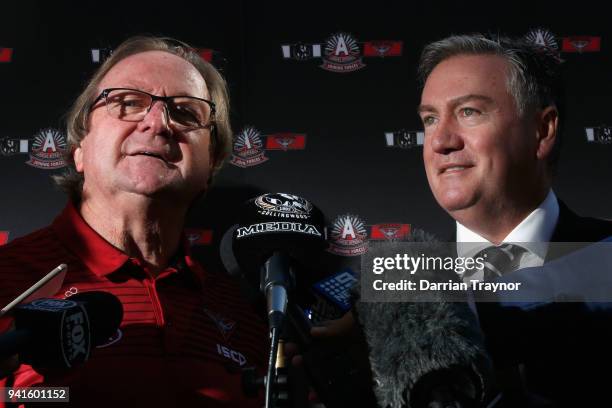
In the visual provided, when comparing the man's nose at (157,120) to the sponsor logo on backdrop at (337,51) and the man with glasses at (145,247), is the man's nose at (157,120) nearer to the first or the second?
the man with glasses at (145,247)

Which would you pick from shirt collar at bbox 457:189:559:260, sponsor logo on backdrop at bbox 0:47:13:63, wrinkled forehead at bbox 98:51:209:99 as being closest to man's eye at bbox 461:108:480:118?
shirt collar at bbox 457:189:559:260

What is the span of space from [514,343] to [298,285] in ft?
1.20

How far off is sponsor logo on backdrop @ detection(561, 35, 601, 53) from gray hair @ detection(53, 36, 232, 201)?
1.10m

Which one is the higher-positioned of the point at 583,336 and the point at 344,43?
the point at 344,43

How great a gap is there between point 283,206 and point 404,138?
1.06 meters

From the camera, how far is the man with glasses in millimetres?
1328

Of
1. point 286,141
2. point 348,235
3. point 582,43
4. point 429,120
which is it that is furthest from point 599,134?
point 286,141

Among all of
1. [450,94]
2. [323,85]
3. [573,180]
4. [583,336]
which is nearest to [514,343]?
[583,336]

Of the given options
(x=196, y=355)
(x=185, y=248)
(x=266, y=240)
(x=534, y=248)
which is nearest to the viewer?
(x=266, y=240)

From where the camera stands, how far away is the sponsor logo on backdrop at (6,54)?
2148mm

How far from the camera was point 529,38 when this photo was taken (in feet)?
6.75

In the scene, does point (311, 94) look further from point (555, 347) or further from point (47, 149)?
point (555, 347)

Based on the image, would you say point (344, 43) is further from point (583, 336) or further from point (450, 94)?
point (583, 336)

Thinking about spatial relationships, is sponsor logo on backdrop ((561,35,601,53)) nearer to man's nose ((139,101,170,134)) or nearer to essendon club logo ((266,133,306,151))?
essendon club logo ((266,133,306,151))
